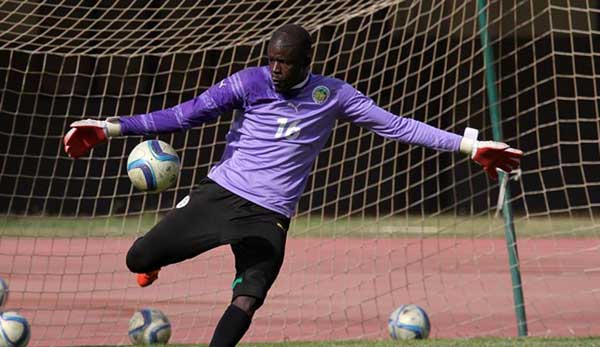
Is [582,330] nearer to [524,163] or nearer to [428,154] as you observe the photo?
[428,154]

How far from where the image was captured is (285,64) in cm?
568

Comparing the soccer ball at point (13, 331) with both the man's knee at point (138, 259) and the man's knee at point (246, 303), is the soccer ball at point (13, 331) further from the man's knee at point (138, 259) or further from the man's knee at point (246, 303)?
the man's knee at point (246, 303)

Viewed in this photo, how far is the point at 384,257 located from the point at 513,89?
613cm

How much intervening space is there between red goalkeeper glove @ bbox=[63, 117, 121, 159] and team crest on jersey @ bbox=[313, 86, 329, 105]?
91 centimetres

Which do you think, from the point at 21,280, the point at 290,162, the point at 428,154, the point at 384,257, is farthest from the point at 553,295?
the point at 428,154

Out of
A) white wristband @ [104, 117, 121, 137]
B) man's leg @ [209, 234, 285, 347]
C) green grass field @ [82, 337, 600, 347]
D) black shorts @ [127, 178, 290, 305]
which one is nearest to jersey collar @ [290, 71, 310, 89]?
black shorts @ [127, 178, 290, 305]

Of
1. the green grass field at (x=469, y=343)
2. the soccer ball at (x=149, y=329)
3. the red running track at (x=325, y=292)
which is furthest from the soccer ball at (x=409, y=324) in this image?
the soccer ball at (x=149, y=329)

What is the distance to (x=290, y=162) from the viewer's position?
Answer: 5.85 meters

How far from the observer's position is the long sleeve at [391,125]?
5840mm

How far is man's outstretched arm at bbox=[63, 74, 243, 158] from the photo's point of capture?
5.79 m

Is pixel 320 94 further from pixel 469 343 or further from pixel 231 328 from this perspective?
pixel 469 343

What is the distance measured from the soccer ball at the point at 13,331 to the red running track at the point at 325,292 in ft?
2.49

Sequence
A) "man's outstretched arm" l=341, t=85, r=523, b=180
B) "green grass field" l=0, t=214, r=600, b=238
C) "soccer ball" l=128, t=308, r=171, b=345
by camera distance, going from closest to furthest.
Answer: "man's outstretched arm" l=341, t=85, r=523, b=180
"soccer ball" l=128, t=308, r=171, b=345
"green grass field" l=0, t=214, r=600, b=238

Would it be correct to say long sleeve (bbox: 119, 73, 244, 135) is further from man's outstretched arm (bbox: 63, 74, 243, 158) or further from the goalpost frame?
the goalpost frame
